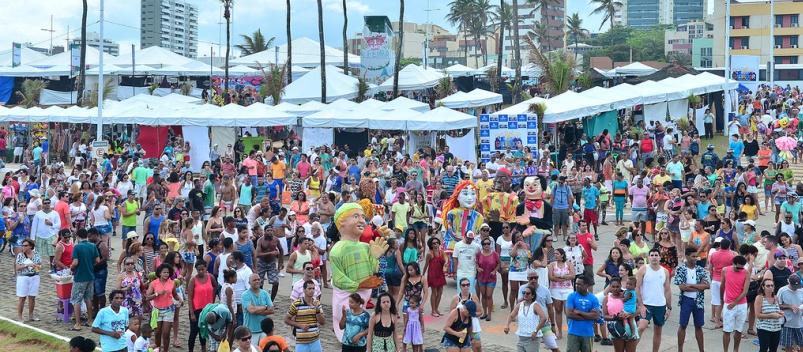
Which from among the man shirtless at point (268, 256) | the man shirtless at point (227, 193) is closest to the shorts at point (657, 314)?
the man shirtless at point (268, 256)

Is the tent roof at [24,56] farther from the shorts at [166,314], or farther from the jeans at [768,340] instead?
the jeans at [768,340]

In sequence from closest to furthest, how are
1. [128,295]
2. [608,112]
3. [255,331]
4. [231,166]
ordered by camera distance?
[255,331]
[128,295]
[231,166]
[608,112]

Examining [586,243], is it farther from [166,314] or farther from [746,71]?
[746,71]

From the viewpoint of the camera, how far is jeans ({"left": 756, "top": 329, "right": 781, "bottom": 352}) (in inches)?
468

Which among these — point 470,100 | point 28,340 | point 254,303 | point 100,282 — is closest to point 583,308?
point 254,303

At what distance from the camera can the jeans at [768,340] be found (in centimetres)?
1189

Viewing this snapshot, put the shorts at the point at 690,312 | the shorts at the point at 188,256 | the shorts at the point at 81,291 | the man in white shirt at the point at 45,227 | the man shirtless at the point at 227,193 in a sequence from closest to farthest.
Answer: the shorts at the point at 690,312, the shorts at the point at 81,291, the shorts at the point at 188,256, the man in white shirt at the point at 45,227, the man shirtless at the point at 227,193

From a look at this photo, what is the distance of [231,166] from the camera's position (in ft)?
80.7

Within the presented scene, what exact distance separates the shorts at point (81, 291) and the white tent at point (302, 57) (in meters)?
48.6

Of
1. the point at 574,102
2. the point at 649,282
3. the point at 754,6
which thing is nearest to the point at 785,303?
the point at 649,282

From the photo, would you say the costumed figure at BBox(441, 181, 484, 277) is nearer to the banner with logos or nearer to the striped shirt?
the striped shirt

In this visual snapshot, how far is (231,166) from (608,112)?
45.5 feet

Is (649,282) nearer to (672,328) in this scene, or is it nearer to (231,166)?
(672,328)

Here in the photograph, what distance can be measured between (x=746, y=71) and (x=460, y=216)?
109 ft
